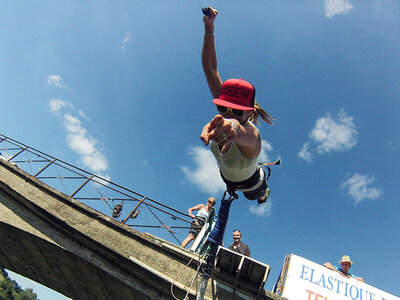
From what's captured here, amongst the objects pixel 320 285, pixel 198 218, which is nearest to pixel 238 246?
pixel 198 218

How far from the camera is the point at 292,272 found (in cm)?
550

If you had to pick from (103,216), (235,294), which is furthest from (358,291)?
(103,216)

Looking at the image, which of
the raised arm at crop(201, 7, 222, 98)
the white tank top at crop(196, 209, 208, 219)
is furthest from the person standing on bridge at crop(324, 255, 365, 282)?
the raised arm at crop(201, 7, 222, 98)

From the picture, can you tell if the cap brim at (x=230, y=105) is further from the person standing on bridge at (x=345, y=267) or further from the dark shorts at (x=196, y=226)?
the person standing on bridge at (x=345, y=267)

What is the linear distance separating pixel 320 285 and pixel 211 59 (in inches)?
241

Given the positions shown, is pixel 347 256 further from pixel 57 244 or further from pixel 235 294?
pixel 57 244

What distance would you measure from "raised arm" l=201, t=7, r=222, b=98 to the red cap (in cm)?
57

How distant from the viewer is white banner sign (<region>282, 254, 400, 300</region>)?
17.1 feet

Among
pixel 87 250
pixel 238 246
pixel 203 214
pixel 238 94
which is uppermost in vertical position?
pixel 203 214

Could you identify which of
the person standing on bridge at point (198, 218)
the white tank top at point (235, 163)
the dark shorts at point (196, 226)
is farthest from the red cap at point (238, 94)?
the dark shorts at point (196, 226)

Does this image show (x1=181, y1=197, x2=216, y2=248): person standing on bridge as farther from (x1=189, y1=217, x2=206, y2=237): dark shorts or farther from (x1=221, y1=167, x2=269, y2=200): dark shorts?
(x1=221, y1=167, x2=269, y2=200): dark shorts

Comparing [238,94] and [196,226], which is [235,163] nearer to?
[238,94]

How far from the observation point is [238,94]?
2043 mm

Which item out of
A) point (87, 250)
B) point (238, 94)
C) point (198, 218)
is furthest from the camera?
point (198, 218)
